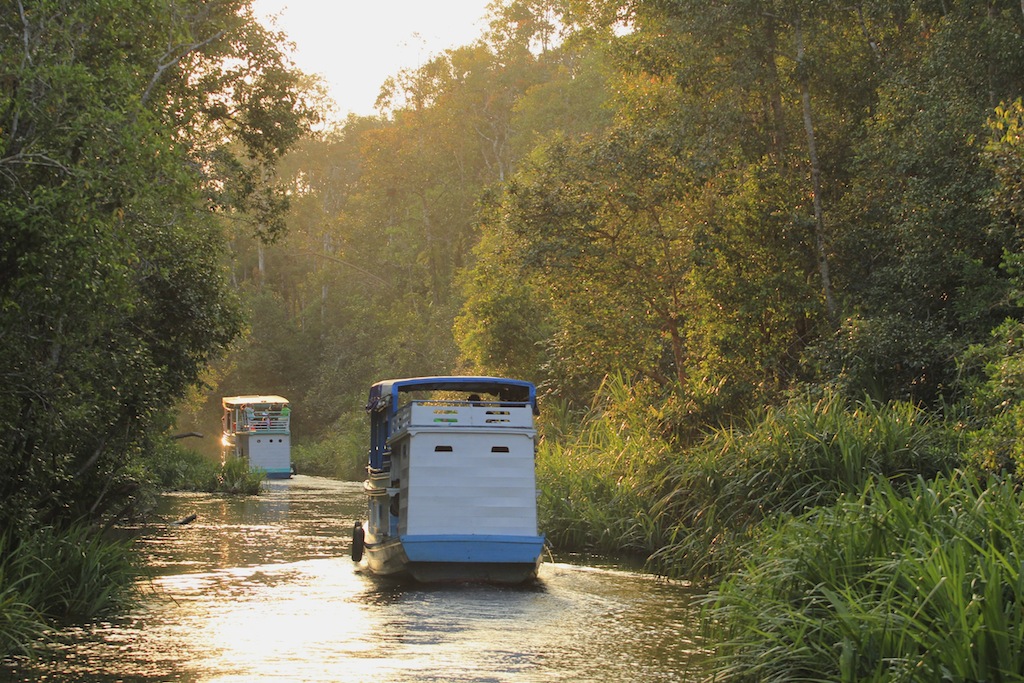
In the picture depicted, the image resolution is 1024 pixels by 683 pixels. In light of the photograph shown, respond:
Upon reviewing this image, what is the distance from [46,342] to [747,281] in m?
14.9

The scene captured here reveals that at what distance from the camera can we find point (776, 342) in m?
25.0

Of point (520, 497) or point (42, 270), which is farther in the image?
point (520, 497)

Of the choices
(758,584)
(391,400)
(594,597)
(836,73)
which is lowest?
(594,597)

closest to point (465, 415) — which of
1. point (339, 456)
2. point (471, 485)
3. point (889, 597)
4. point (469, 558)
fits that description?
point (471, 485)

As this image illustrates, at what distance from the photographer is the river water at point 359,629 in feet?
39.2

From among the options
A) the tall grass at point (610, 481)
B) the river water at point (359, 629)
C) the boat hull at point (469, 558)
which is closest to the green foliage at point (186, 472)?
the tall grass at point (610, 481)

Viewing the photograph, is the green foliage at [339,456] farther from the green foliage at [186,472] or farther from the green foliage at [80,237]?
the green foliage at [80,237]

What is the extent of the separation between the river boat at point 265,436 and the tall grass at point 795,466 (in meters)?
29.0

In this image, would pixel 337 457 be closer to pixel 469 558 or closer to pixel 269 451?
pixel 269 451

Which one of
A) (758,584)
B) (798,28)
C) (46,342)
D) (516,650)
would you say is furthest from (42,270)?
(798,28)

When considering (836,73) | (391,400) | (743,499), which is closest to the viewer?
(743,499)

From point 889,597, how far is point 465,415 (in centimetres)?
964

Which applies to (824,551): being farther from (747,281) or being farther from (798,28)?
(798,28)

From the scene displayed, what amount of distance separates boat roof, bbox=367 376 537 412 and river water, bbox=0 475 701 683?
287 centimetres
